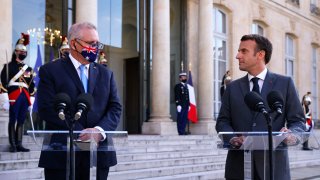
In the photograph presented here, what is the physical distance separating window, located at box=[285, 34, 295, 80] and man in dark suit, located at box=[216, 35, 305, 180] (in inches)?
849

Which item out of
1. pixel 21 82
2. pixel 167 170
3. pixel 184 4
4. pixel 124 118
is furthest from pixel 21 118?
pixel 184 4

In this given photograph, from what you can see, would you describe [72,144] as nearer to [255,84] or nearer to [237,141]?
[237,141]

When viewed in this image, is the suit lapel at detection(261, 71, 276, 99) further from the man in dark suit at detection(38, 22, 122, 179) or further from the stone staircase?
the stone staircase

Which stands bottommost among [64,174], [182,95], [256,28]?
[64,174]

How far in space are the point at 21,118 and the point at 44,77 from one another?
541 cm

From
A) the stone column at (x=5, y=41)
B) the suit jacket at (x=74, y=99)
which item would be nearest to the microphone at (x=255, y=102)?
the suit jacket at (x=74, y=99)

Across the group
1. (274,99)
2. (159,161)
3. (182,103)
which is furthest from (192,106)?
(274,99)

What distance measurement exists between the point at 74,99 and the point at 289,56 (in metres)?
22.6

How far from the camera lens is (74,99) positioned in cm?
328

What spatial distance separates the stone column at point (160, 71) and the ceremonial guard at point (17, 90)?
625 cm

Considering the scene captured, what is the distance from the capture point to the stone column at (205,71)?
1616 cm

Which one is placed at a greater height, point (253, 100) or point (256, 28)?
point (256, 28)

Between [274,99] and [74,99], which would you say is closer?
[274,99]

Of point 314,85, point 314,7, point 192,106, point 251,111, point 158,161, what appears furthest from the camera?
point 314,85
